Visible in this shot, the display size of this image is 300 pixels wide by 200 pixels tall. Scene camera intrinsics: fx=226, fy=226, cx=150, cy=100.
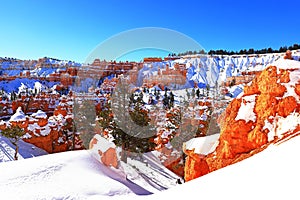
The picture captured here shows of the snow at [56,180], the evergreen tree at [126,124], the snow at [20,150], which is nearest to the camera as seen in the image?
the snow at [56,180]

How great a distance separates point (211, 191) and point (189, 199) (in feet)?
0.91

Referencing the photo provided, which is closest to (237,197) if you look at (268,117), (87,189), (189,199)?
(189,199)

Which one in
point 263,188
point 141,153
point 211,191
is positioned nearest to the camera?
point 263,188

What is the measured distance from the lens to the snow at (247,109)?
5645 millimetres

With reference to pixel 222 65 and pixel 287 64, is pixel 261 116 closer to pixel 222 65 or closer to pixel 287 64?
pixel 287 64

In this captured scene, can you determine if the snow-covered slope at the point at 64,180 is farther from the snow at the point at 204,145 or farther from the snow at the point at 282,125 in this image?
the snow at the point at 282,125

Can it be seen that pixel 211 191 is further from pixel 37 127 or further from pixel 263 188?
pixel 37 127

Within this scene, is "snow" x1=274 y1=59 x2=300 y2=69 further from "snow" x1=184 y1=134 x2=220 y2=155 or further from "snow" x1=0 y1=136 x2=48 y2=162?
"snow" x1=0 y1=136 x2=48 y2=162

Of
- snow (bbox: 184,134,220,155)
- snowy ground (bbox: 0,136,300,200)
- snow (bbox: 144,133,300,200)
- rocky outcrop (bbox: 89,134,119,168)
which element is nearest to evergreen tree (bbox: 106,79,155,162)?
rocky outcrop (bbox: 89,134,119,168)

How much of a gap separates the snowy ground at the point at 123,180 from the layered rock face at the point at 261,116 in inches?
46.8

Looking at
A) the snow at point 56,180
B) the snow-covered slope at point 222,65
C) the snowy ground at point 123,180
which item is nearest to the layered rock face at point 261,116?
the snowy ground at point 123,180

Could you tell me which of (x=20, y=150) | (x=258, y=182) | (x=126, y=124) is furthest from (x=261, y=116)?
(x=20, y=150)

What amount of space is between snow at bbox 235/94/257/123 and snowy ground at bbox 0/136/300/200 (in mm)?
1704

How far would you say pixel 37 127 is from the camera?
62.4 ft
